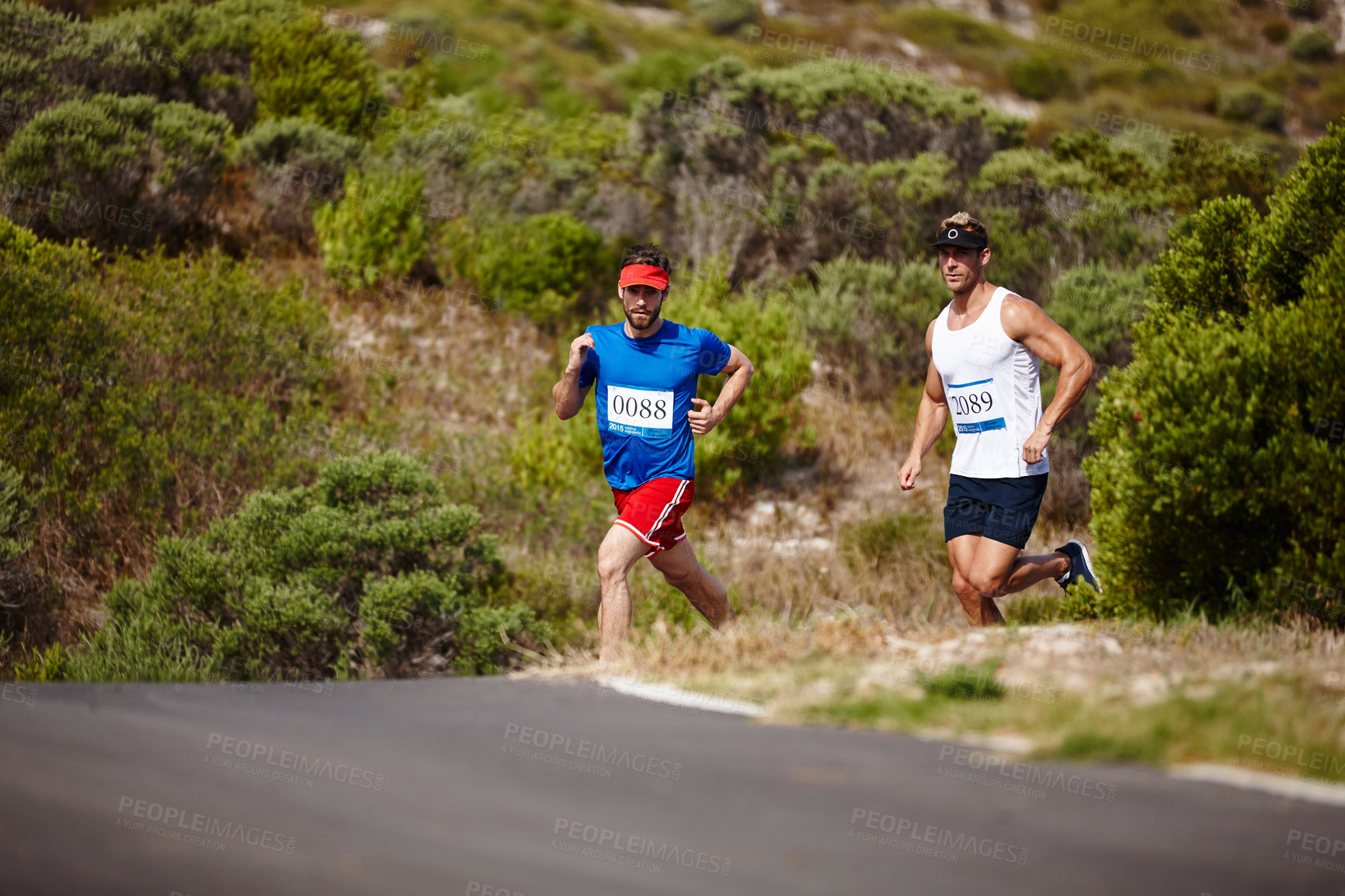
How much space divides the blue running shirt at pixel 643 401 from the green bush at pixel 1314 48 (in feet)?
200

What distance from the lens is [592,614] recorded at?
976 cm

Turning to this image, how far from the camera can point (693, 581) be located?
5762mm

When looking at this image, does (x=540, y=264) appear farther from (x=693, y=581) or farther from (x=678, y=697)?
(x=678, y=697)

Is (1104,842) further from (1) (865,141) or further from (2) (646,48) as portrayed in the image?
(2) (646,48)

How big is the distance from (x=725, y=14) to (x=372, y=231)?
57.4 m

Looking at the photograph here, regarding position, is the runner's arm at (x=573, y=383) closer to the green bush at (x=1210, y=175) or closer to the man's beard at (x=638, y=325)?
the man's beard at (x=638, y=325)

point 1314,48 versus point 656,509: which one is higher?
point 1314,48

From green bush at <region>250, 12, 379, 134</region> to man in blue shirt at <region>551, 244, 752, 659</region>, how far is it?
12.7m

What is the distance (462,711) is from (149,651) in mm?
4688

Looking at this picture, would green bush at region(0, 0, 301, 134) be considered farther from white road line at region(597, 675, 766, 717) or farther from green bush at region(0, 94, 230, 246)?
white road line at region(597, 675, 766, 717)

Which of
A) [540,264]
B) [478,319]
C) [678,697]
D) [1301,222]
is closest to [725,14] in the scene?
[540,264]

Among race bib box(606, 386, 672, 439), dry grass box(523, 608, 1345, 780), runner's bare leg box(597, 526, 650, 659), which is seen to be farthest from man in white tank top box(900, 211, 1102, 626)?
runner's bare leg box(597, 526, 650, 659)

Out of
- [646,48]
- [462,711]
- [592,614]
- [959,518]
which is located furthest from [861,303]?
[646,48]

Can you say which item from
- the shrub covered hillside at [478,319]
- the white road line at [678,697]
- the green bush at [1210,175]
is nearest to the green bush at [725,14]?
the shrub covered hillside at [478,319]
